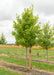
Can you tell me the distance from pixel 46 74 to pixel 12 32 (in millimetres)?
5891

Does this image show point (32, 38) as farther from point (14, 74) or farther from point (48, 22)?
point (48, 22)

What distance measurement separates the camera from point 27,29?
10867 mm

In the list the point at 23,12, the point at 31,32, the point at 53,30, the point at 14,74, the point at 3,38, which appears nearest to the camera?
the point at 14,74

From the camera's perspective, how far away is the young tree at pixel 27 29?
11016mm

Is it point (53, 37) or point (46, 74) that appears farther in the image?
point (53, 37)

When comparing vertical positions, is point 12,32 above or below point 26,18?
below

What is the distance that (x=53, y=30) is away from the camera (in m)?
15.8

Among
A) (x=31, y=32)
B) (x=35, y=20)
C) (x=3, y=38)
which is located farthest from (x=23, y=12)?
(x=3, y=38)

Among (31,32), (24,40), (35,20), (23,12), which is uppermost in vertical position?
(23,12)

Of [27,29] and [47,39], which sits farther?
[47,39]

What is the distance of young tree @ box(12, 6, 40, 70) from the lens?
1102 centimetres

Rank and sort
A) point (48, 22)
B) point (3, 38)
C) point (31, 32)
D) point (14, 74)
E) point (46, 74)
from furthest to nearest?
point (3, 38)
point (48, 22)
point (31, 32)
point (46, 74)
point (14, 74)

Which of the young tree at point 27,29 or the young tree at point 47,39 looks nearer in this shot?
the young tree at point 27,29

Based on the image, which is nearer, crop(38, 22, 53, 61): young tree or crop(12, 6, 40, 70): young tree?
crop(12, 6, 40, 70): young tree
